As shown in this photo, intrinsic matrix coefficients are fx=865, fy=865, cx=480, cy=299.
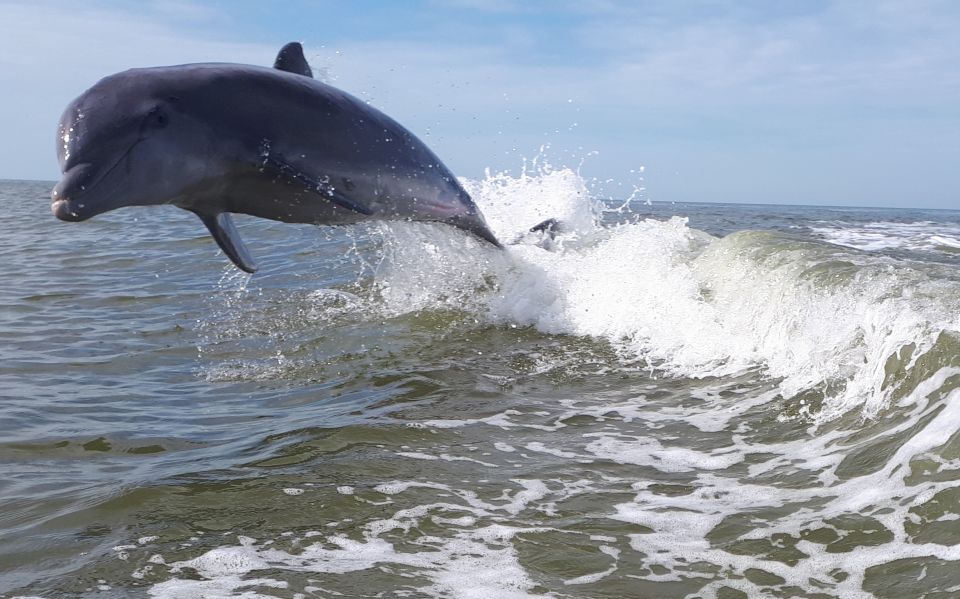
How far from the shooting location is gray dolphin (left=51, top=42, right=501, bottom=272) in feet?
16.0

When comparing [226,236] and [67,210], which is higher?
[67,210]

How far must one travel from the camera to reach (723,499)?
4.54 metres

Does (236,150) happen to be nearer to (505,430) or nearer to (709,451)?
(505,430)

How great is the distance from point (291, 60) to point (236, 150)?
1.37m

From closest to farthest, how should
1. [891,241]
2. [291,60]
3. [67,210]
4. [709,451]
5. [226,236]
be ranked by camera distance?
[67,210] → [709,451] → [226,236] → [291,60] → [891,241]

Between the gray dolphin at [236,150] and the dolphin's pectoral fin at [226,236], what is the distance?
0.01 metres

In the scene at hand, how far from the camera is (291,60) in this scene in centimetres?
677

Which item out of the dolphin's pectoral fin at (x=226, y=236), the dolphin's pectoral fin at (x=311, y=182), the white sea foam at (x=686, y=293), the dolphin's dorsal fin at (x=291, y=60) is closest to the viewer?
the dolphin's pectoral fin at (x=311, y=182)

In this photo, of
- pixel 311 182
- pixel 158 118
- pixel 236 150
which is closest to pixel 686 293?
pixel 311 182

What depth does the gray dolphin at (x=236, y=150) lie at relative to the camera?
488cm

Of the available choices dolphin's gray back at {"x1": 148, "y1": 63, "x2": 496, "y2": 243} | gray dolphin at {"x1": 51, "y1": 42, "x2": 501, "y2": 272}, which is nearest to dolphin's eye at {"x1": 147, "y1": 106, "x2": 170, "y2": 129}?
gray dolphin at {"x1": 51, "y1": 42, "x2": 501, "y2": 272}

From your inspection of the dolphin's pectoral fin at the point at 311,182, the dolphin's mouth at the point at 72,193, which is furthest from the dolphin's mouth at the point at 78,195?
the dolphin's pectoral fin at the point at 311,182

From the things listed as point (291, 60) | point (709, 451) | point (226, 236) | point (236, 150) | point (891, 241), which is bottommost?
point (709, 451)

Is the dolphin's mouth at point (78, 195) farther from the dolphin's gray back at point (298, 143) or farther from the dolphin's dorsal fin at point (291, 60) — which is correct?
the dolphin's dorsal fin at point (291, 60)
